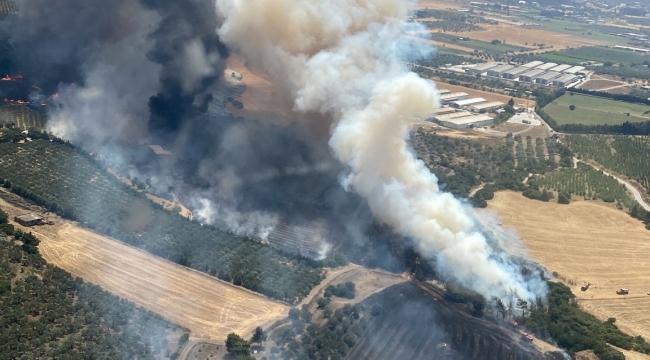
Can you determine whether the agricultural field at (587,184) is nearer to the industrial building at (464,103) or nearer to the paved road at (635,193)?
the paved road at (635,193)

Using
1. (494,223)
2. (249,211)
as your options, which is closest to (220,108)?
(249,211)

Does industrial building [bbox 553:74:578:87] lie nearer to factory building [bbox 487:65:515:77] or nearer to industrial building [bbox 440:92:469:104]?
factory building [bbox 487:65:515:77]

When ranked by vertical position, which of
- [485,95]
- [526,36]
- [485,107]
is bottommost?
[485,107]

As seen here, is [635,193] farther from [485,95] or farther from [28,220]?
[28,220]

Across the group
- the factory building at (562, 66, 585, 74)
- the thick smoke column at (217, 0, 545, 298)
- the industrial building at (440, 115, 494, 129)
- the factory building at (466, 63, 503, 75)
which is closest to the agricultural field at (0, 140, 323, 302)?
the thick smoke column at (217, 0, 545, 298)

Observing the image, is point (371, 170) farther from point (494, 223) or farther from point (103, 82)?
point (103, 82)

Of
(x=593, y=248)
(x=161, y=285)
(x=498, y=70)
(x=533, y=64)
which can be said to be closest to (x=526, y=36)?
(x=533, y=64)
